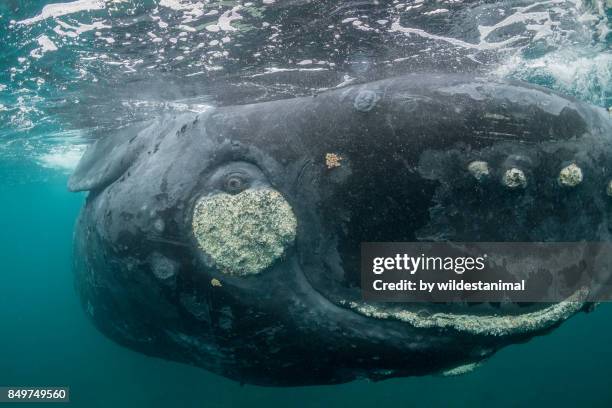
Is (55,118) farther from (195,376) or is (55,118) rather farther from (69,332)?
(69,332)

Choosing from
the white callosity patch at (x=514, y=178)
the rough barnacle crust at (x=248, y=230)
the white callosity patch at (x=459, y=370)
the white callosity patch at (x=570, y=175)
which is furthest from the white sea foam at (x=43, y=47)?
the white callosity patch at (x=459, y=370)

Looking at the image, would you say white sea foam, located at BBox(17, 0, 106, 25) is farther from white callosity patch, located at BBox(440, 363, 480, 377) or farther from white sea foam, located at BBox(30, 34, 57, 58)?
white callosity patch, located at BBox(440, 363, 480, 377)

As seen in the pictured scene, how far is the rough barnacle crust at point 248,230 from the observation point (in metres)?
5.12

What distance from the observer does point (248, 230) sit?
16.7 ft

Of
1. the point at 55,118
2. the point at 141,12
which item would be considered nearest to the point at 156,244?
the point at 141,12

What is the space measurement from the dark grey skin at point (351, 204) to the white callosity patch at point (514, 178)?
11 centimetres

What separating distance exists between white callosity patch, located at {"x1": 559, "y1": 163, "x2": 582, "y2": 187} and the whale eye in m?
3.99

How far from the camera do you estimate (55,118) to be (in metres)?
16.7

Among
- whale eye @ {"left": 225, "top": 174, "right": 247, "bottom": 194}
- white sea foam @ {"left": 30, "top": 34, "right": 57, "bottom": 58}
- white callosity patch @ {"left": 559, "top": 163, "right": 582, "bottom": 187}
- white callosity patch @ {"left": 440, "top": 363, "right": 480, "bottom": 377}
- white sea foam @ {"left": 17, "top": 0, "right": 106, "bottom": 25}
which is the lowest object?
white callosity patch @ {"left": 440, "top": 363, "right": 480, "bottom": 377}

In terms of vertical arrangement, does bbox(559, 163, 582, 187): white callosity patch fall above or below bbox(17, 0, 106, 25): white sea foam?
below

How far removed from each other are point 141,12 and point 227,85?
160 inches

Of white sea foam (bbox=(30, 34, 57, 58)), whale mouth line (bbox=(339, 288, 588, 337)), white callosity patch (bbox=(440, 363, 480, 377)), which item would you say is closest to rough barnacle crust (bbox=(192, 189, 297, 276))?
whale mouth line (bbox=(339, 288, 588, 337))

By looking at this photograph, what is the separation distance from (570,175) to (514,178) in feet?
2.47

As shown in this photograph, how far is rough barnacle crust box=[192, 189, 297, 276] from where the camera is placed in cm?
512
